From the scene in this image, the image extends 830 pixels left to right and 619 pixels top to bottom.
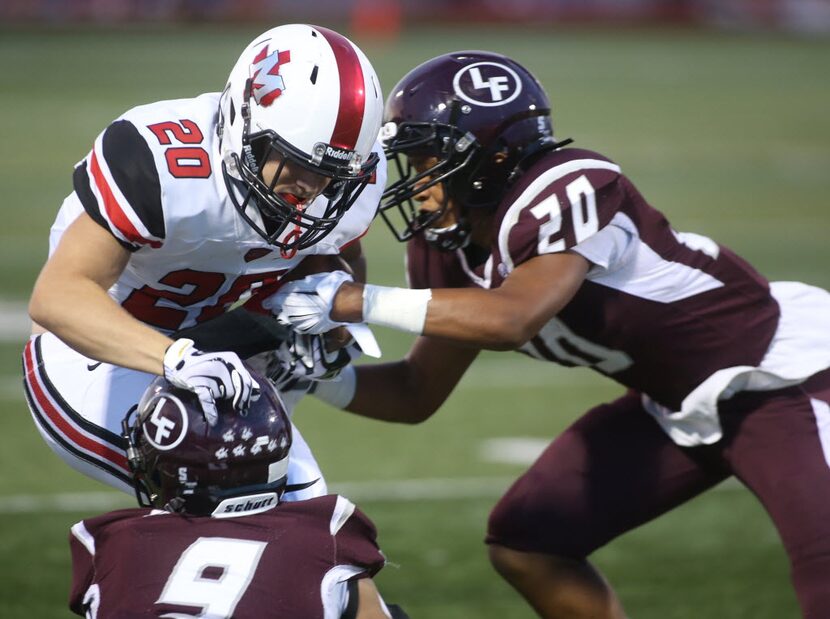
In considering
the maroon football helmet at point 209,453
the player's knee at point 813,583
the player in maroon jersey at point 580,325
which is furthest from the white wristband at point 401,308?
the player's knee at point 813,583

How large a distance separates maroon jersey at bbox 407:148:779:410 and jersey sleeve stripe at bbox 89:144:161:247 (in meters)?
0.88

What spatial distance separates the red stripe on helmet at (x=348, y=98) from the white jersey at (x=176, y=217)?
0.66 ft

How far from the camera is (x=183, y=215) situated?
3.03m

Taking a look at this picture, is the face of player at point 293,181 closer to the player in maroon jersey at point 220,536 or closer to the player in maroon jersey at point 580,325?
the player in maroon jersey at point 580,325

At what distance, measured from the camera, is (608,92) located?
1966 centimetres

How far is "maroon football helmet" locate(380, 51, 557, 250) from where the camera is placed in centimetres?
349

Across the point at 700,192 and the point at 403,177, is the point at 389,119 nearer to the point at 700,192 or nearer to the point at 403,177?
the point at 403,177

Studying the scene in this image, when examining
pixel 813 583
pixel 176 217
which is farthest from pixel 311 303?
pixel 813 583

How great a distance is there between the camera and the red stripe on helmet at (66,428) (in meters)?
3.16

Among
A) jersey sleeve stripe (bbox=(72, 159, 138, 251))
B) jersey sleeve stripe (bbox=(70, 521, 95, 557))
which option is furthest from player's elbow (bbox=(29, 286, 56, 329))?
jersey sleeve stripe (bbox=(70, 521, 95, 557))

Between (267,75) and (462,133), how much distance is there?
600 mm

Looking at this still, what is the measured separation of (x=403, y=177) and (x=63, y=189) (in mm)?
8826

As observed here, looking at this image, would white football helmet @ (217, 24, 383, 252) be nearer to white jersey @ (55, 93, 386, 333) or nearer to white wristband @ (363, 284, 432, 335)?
white jersey @ (55, 93, 386, 333)

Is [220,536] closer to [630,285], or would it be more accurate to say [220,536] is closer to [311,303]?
[311,303]
